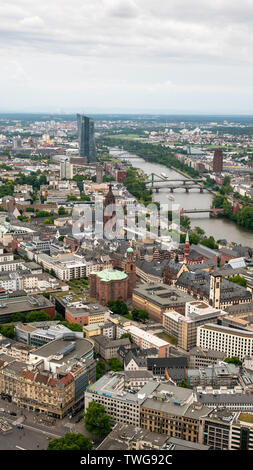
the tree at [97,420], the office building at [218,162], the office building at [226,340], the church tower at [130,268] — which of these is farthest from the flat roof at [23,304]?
the office building at [218,162]

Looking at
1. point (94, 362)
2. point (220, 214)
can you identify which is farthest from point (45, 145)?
point (94, 362)

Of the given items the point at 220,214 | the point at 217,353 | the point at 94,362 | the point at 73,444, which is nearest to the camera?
the point at 73,444

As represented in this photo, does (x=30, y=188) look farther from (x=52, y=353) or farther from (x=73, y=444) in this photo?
(x=73, y=444)

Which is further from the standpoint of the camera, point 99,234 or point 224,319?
point 99,234

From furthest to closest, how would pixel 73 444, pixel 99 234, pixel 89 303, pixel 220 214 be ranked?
pixel 220 214
pixel 99 234
pixel 89 303
pixel 73 444

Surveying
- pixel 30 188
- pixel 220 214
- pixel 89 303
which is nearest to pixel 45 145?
pixel 30 188
